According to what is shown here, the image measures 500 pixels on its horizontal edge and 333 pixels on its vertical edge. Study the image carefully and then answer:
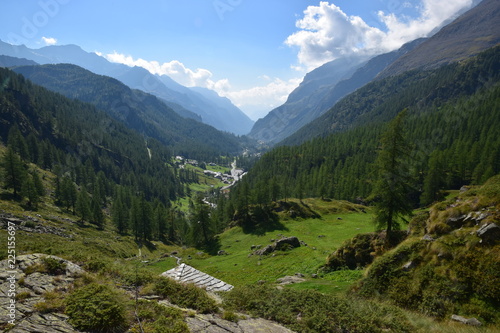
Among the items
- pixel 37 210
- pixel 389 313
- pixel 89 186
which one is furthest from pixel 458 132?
pixel 89 186

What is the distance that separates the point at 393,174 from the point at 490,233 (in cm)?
1257

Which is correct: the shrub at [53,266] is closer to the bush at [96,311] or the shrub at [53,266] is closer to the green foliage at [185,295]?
the bush at [96,311]

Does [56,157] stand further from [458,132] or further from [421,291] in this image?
[458,132]

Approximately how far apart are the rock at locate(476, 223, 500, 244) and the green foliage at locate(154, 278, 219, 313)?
1807cm

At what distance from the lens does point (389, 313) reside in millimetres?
14133

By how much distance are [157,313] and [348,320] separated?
10.3 m

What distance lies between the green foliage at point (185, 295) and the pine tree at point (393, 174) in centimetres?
2239

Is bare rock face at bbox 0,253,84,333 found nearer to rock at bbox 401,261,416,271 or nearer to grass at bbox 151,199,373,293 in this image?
grass at bbox 151,199,373,293

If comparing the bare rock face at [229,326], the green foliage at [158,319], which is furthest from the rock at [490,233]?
the green foliage at [158,319]

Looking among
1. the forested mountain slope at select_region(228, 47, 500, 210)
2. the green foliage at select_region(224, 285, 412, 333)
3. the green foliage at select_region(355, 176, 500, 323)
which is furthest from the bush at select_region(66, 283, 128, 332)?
the forested mountain slope at select_region(228, 47, 500, 210)

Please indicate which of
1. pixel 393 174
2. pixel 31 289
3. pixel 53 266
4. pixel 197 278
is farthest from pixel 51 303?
pixel 393 174

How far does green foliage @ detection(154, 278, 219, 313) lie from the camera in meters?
13.8

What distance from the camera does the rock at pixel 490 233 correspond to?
1534 cm

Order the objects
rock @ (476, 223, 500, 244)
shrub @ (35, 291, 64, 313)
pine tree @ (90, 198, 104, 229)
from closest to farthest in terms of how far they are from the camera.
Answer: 1. shrub @ (35, 291, 64, 313)
2. rock @ (476, 223, 500, 244)
3. pine tree @ (90, 198, 104, 229)
